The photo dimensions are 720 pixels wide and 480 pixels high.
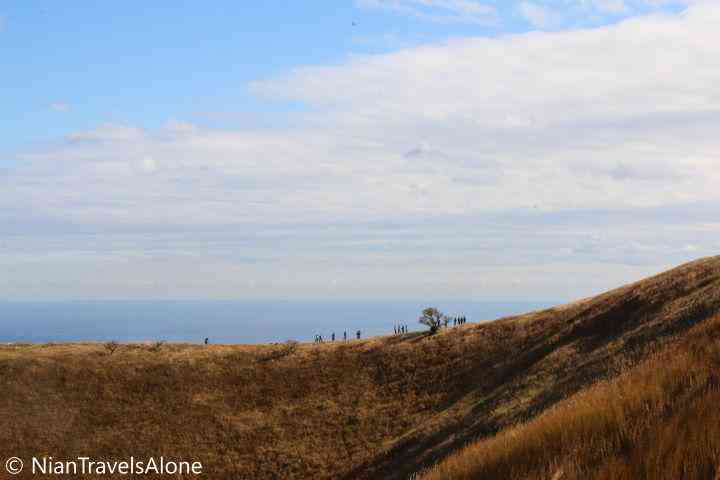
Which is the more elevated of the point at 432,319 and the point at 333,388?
the point at 432,319

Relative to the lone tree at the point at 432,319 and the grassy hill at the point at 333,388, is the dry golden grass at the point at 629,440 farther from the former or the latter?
the lone tree at the point at 432,319

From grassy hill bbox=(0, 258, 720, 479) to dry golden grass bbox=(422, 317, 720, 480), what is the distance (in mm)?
10887

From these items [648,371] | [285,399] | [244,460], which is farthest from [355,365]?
[648,371]

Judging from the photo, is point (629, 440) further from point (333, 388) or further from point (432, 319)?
point (432, 319)

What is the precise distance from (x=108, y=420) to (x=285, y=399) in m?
15.8

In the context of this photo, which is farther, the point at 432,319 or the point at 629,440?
the point at 432,319

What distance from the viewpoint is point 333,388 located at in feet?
193

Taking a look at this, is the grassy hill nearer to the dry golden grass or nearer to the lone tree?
the lone tree

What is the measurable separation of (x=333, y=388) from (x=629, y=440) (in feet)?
177

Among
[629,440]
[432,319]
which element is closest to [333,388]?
[432,319]

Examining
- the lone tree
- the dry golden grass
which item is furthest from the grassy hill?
the dry golden grass

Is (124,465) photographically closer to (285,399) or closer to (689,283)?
(285,399)

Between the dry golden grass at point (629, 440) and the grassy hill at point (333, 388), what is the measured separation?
10887mm

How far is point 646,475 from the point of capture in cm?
544
